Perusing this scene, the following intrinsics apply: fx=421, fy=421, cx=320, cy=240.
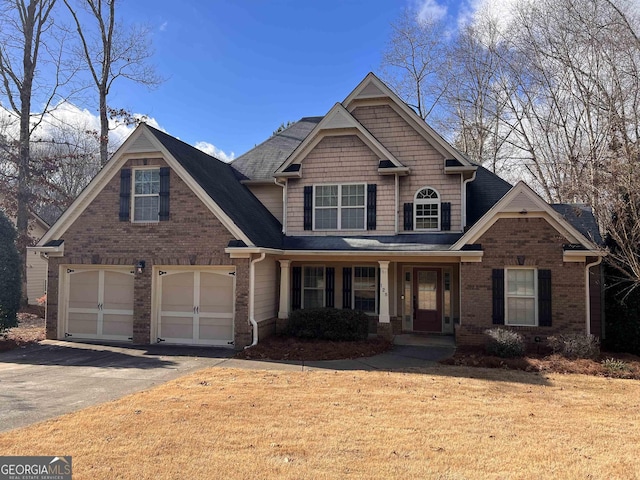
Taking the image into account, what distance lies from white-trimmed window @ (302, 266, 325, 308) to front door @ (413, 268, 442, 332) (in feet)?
10.5

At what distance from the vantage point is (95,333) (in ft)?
42.0

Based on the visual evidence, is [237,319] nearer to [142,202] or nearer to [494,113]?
[142,202]

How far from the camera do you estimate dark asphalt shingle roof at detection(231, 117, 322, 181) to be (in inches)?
637

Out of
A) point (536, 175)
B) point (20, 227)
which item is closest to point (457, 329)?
point (536, 175)

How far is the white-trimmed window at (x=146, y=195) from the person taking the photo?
1248cm

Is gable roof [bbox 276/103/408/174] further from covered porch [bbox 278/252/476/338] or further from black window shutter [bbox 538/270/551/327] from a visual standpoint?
black window shutter [bbox 538/270/551/327]

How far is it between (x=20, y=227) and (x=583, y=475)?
73.3ft

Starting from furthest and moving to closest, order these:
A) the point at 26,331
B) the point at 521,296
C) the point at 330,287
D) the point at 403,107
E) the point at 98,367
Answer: the point at 26,331, the point at 330,287, the point at 403,107, the point at 521,296, the point at 98,367

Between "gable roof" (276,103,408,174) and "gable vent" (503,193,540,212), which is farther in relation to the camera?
"gable roof" (276,103,408,174)

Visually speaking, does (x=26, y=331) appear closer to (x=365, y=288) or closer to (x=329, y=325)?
(x=329, y=325)

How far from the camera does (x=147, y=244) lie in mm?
12352

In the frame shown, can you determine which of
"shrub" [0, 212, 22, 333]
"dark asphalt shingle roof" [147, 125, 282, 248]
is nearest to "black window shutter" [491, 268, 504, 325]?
"dark asphalt shingle roof" [147, 125, 282, 248]

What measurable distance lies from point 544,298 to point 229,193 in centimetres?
967

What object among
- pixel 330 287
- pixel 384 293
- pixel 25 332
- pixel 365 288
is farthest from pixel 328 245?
pixel 25 332
